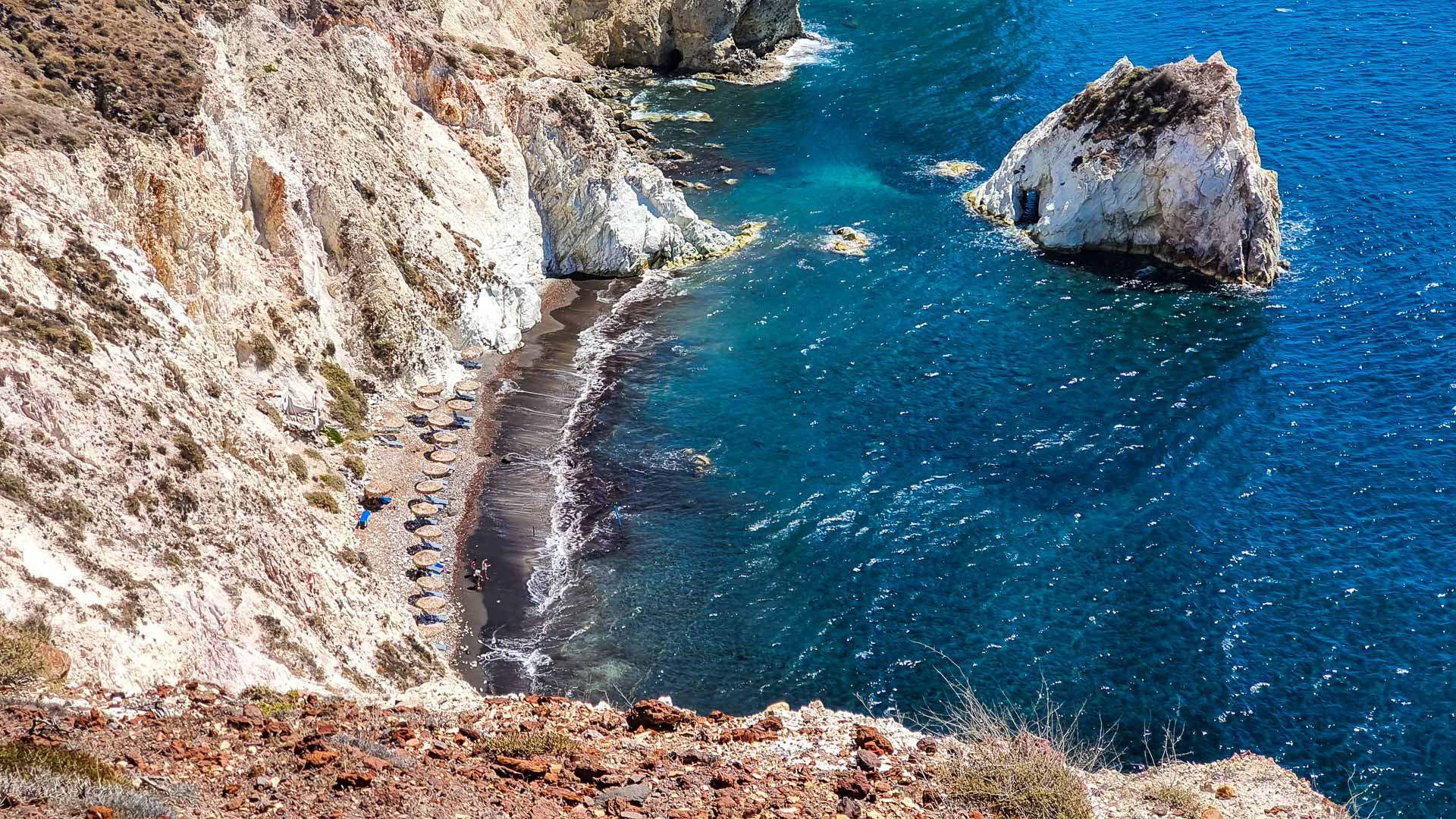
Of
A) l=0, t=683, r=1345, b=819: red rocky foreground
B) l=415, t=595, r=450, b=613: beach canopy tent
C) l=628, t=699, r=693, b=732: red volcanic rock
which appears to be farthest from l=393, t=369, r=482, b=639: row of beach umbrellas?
l=628, t=699, r=693, b=732: red volcanic rock

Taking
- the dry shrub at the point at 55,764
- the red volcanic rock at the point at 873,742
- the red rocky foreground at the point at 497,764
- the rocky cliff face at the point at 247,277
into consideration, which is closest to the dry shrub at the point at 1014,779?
the red rocky foreground at the point at 497,764

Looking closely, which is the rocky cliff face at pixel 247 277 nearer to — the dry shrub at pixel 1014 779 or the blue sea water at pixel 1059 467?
the blue sea water at pixel 1059 467

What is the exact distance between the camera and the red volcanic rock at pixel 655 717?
26.8 meters

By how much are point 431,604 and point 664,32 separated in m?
80.1

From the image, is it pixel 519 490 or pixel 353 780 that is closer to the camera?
pixel 353 780

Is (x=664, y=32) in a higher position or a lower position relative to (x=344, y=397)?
higher

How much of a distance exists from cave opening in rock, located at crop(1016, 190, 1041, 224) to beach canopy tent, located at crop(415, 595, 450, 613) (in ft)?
173

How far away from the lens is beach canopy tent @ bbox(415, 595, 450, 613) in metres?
46.0

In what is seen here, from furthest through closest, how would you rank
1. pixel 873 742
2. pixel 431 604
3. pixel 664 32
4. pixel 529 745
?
pixel 664 32
pixel 431 604
pixel 873 742
pixel 529 745

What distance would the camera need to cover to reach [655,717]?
2689cm

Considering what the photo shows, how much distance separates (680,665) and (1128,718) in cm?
1634

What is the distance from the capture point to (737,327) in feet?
227

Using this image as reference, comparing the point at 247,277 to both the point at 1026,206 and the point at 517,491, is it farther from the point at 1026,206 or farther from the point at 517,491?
the point at 1026,206

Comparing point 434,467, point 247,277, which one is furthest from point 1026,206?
point 247,277
